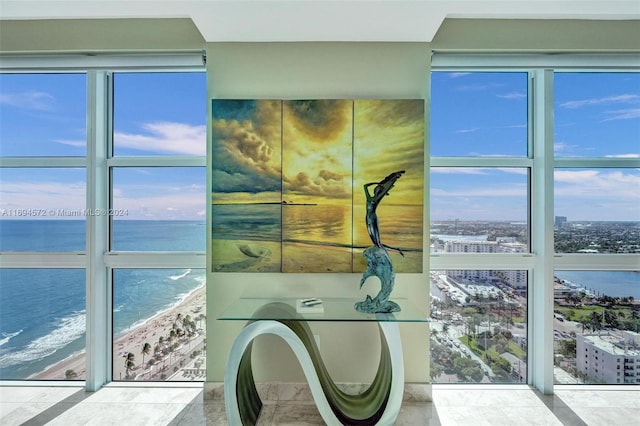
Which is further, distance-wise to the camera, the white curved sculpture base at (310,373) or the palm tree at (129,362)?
the palm tree at (129,362)

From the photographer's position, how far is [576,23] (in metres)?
2.46

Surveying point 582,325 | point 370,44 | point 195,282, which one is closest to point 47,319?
point 195,282

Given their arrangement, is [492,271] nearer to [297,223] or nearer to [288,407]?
[297,223]

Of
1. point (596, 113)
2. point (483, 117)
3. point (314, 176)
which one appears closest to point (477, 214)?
point (483, 117)

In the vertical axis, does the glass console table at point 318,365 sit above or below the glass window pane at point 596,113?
below

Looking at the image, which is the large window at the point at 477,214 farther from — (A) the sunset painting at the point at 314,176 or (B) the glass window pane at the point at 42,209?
(B) the glass window pane at the point at 42,209

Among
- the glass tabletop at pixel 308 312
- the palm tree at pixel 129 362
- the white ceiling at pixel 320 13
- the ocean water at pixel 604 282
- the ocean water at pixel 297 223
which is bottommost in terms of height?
the palm tree at pixel 129 362

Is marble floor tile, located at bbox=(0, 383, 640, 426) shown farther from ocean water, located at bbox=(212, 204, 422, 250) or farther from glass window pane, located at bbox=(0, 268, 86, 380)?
ocean water, located at bbox=(212, 204, 422, 250)

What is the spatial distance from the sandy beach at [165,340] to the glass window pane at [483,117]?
2.28 m

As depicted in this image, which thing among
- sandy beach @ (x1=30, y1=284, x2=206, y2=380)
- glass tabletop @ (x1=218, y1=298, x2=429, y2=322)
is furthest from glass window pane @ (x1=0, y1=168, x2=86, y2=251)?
glass tabletop @ (x1=218, y1=298, x2=429, y2=322)

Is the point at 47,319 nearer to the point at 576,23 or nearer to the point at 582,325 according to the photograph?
the point at 582,325

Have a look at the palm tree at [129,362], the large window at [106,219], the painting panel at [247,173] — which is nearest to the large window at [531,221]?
the painting panel at [247,173]

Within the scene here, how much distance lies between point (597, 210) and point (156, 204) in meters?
3.49

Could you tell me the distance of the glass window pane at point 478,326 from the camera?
8.65 feet
